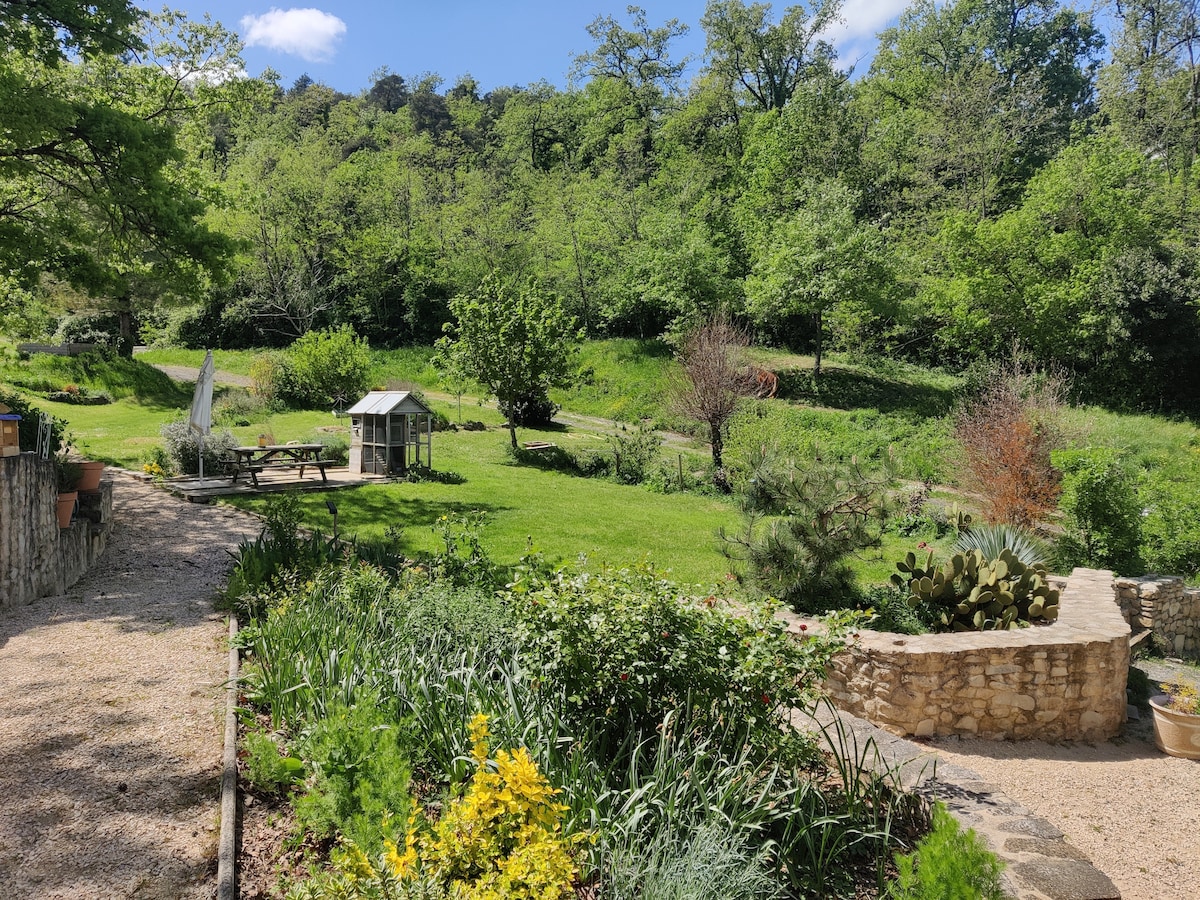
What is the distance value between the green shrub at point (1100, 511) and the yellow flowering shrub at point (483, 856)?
10061 millimetres

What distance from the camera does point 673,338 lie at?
1061 inches

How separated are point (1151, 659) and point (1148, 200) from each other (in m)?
21.6

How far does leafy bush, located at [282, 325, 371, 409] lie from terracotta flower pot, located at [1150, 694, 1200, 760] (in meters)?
20.9

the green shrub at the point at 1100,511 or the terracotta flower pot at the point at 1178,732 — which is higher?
the green shrub at the point at 1100,511

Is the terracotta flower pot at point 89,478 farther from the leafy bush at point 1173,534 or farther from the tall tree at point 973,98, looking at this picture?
the tall tree at point 973,98

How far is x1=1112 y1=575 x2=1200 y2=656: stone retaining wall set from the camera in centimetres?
936

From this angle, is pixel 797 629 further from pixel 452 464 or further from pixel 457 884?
pixel 452 464

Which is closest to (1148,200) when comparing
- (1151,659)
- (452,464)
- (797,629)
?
(1151,659)

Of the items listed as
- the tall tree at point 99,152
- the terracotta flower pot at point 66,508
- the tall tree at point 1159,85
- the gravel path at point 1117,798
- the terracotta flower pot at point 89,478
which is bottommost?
the gravel path at point 1117,798

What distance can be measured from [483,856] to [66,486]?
7576 mm

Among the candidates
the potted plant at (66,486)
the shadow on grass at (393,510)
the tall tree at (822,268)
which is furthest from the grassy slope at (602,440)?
the potted plant at (66,486)

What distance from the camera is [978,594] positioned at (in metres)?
7.51

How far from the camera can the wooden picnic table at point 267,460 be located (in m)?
12.5

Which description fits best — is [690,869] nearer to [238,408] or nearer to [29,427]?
[29,427]
